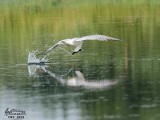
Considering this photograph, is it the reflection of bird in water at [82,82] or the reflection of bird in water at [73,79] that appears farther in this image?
the reflection of bird in water at [73,79]

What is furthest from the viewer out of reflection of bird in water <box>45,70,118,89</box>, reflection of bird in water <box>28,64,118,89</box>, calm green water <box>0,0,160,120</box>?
reflection of bird in water <box>28,64,118,89</box>

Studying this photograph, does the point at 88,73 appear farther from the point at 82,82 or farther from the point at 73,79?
the point at 82,82

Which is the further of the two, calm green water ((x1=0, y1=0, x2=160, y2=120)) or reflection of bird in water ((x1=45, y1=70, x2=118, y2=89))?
reflection of bird in water ((x1=45, y1=70, x2=118, y2=89))

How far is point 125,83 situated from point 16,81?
10.2 ft

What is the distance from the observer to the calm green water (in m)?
15.5

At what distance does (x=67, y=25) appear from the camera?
1499 inches

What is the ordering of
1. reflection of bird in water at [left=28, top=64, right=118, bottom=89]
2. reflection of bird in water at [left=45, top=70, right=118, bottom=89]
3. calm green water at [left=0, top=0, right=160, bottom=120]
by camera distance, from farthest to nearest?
reflection of bird in water at [left=28, top=64, right=118, bottom=89] → reflection of bird in water at [left=45, top=70, right=118, bottom=89] → calm green water at [left=0, top=0, right=160, bottom=120]

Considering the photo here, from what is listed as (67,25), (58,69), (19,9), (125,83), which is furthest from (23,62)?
(19,9)

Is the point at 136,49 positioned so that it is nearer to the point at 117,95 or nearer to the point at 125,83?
the point at 125,83

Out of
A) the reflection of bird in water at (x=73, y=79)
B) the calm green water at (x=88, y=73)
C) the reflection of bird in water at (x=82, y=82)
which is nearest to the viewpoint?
the calm green water at (x=88, y=73)

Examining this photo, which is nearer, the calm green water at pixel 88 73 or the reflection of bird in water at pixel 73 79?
the calm green water at pixel 88 73

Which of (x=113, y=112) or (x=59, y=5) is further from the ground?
(x=59, y=5)

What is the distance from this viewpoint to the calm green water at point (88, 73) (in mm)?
15523

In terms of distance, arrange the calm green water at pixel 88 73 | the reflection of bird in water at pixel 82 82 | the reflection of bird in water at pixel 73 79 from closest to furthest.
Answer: the calm green water at pixel 88 73 → the reflection of bird in water at pixel 82 82 → the reflection of bird in water at pixel 73 79
